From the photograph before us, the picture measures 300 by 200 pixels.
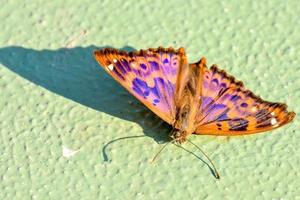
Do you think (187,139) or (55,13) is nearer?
(187,139)

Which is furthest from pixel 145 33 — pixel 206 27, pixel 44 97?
pixel 44 97

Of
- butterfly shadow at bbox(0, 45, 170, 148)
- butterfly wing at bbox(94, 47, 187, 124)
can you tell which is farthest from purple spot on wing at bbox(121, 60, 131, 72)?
butterfly shadow at bbox(0, 45, 170, 148)

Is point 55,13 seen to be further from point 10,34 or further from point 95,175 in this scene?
point 95,175

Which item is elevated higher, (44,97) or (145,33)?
(145,33)

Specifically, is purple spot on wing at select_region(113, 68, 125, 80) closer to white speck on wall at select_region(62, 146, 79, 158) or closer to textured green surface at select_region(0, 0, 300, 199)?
textured green surface at select_region(0, 0, 300, 199)

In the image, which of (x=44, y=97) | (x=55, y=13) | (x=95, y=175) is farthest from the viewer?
(x=55, y=13)

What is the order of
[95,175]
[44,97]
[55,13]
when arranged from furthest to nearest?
[55,13] < [44,97] < [95,175]

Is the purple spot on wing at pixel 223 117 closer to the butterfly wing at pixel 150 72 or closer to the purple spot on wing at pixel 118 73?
the butterfly wing at pixel 150 72

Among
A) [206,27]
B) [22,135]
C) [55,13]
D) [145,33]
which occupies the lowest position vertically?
[22,135]

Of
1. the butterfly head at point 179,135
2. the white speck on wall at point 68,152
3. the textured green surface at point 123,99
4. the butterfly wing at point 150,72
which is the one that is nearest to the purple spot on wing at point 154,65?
the butterfly wing at point 150,72
